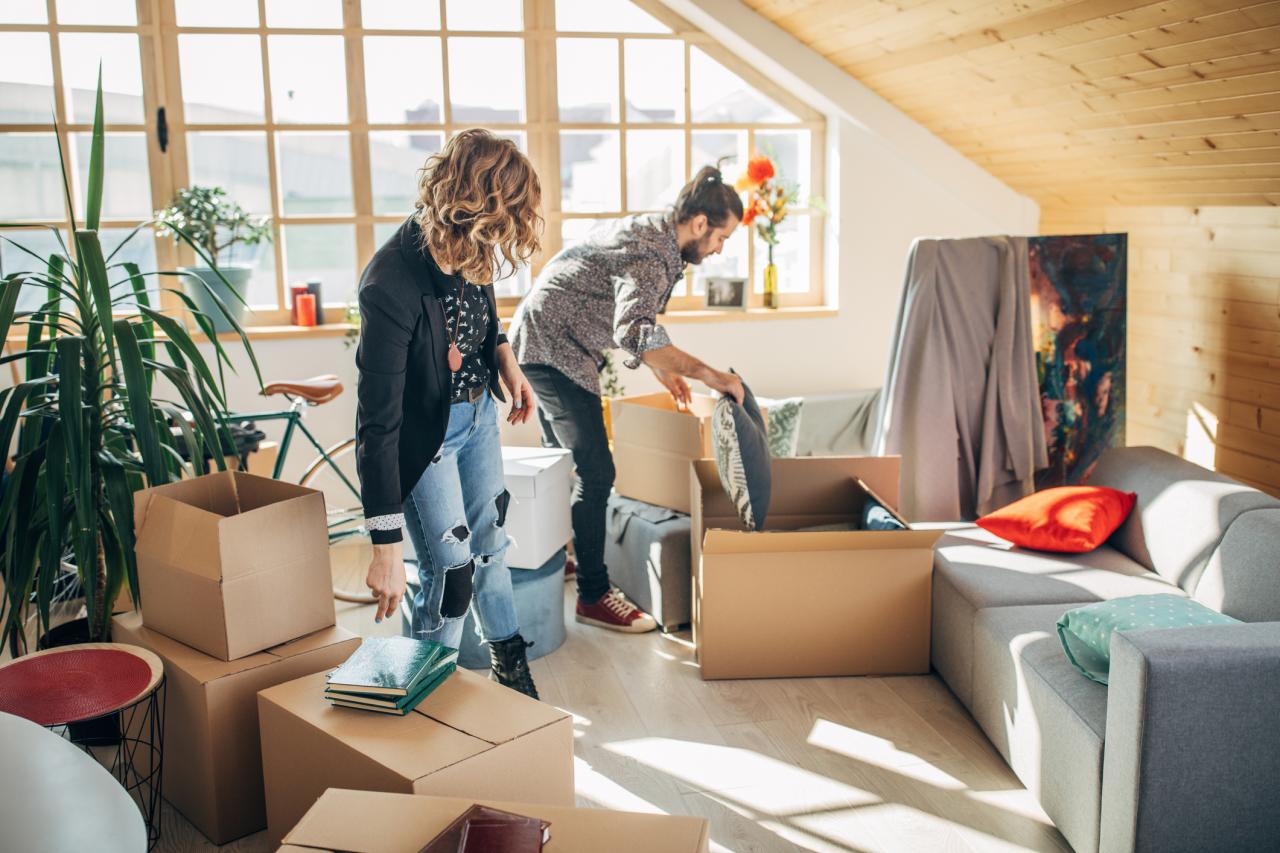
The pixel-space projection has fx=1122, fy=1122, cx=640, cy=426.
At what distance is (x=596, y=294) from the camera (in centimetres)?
319

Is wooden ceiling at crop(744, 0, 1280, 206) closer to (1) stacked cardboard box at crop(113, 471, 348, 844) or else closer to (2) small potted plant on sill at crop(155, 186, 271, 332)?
(2) small potted plant on sill at crop(155, 186, 271, 332)

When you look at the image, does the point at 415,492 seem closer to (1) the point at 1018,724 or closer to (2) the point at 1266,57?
(1) the point at 1018,724

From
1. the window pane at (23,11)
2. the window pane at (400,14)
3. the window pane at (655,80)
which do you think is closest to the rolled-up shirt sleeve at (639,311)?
the window pane at (655,80)

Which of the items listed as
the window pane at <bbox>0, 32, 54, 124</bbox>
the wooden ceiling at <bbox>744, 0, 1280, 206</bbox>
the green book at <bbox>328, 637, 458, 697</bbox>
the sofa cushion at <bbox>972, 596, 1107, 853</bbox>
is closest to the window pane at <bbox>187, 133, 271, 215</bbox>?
the window pane at <bbox>0, 32, 54, 124</bbox>

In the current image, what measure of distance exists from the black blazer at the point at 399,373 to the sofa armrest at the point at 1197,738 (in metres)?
1.35

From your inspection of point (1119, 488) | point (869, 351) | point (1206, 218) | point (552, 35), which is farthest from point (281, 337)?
point (1206, 218)

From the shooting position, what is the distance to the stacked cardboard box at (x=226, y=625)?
2148 millimetres

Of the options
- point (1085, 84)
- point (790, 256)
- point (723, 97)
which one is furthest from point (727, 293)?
point (1085, 84)

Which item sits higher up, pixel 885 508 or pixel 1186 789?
pixel 885 508

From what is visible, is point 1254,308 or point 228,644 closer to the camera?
point 228,644

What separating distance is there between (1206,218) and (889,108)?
1.34m

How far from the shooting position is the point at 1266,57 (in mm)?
2699

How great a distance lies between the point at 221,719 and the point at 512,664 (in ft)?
2.18

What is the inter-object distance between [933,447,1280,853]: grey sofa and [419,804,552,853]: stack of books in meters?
1.08
